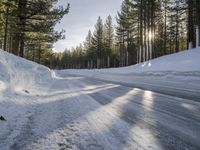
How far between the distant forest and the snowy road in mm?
16168

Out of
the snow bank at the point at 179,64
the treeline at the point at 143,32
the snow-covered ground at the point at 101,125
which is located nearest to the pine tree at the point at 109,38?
the treeline at the point at 143,32

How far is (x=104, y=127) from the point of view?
14.4 feet

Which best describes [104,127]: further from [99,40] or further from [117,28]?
[99,40]

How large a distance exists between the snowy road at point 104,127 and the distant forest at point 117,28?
16.2m

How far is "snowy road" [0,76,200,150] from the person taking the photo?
350 centimetres

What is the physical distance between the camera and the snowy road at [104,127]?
11.5 ft

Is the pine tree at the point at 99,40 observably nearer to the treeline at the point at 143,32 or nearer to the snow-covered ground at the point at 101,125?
the treeline at the point at 143,32

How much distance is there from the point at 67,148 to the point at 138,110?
270 cm

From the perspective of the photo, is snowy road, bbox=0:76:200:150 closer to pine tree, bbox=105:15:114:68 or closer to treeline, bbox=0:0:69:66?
treeline, bbox=0:0:69:66

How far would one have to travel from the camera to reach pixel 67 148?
337cm

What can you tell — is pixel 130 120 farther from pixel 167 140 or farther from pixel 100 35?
pixel 100 35

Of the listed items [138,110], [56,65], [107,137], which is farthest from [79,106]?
[56,65]

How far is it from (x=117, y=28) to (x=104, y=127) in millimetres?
66227

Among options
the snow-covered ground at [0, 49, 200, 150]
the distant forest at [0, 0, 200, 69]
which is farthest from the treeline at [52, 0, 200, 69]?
the snow-covered ground at [0, 49, 200, 150]
